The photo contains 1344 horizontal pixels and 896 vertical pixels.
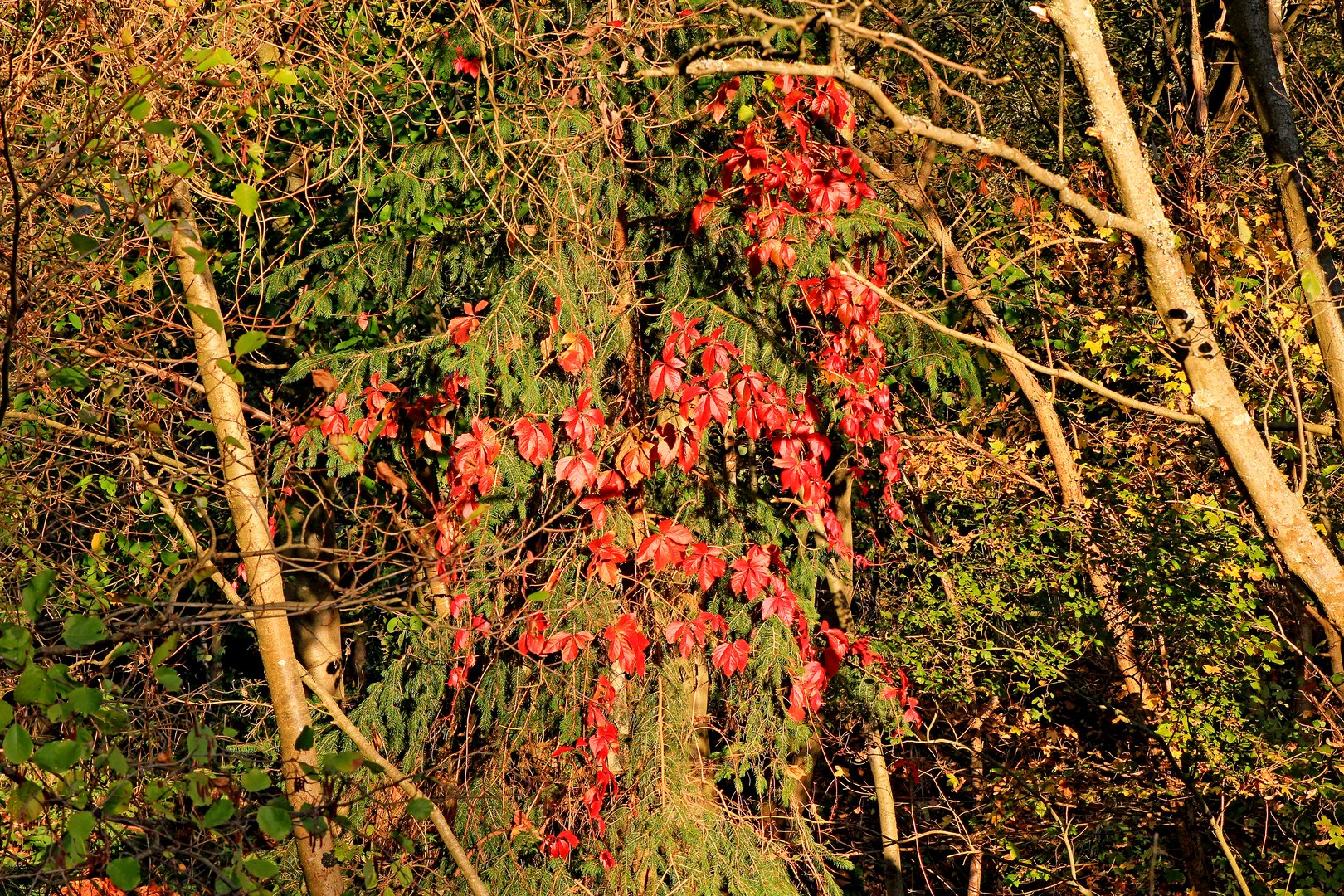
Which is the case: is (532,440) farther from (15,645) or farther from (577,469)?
(15,645)

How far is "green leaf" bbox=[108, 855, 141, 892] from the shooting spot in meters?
1.89

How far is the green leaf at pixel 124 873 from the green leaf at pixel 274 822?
0.20 meters

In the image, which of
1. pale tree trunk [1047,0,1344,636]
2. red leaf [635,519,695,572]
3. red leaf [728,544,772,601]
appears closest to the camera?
pale tree trunk [1047,0,1344,636]

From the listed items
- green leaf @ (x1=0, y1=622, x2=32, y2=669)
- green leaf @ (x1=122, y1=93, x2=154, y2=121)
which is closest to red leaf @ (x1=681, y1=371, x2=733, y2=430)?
green leaf @ (x1=122, y1=93, x2=154, y2=121)

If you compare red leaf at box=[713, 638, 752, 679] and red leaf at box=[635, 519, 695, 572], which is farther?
red leaf at box=[713, 638, 752, 679]

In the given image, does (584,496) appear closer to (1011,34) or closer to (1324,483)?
(1324,483)

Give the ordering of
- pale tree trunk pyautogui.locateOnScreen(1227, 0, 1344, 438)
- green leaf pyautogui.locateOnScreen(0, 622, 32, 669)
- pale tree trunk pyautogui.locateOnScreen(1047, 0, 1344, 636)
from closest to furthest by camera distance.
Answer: green leaf pyautogui.locateOnScreen(0, 622, 32, 669)
pale tree trunk pyautogui.locateOnScreen(1047, 0, 1344, 636)
pale tree trunk pyautogui.locateOnScreen(1227, 0, 1344, 438)

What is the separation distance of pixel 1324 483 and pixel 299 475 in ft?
14.3

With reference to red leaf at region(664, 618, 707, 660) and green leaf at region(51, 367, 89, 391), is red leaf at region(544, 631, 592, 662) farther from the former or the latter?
green leaf at region(51, 367, 89, 391)

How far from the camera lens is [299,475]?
17.4 ft

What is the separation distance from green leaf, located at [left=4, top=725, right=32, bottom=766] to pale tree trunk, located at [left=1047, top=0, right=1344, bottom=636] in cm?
263

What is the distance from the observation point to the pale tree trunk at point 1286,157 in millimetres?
3430

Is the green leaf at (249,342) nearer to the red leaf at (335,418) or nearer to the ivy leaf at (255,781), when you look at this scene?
the ivy leaf at (255,781)

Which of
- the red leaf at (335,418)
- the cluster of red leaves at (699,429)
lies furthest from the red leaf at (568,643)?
the red leaf at (335,418)
